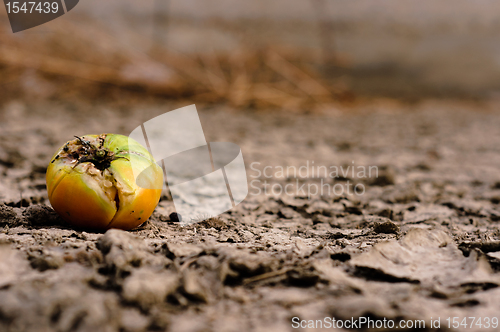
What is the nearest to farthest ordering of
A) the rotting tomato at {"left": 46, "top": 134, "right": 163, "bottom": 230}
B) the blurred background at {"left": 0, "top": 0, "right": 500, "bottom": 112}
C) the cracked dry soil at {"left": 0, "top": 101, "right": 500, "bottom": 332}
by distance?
the cracked dry soil at {"left": 0, "top": 101, "right": 500, "bottom": 332} → the rotting tomato at {"left": 46, "top": 134, "right": 163, "bottom": 230} → the blurred background at {"left": 0, "top": 0, "right": 500, "bottom": 112}

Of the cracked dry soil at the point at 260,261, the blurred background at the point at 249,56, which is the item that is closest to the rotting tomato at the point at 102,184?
the cracked dry soil at the point at 260,261

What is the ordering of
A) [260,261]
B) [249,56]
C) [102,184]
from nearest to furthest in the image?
1. [260,261]
2. [102,184]
3. [249,56]

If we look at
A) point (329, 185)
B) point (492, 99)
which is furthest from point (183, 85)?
point (492, 99)

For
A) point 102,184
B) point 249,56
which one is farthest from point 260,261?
point 249,56

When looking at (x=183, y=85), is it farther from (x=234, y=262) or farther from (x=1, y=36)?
(x=234, y=262)

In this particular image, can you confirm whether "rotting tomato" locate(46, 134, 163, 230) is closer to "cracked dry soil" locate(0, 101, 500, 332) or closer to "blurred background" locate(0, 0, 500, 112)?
"cracked dry soil" locate(0, 101, 500, 332)

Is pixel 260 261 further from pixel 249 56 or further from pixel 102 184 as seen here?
pixel 249 56

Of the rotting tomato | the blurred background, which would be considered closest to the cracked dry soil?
the rotting tomato
